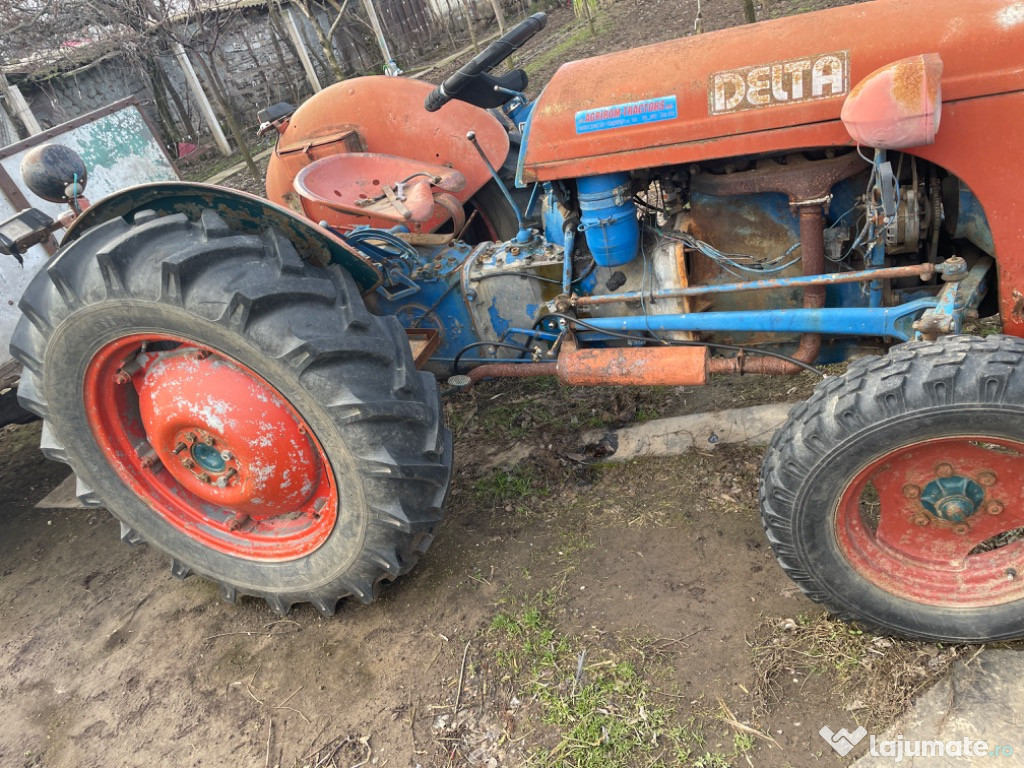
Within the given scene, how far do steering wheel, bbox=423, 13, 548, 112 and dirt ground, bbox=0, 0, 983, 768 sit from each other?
137cm

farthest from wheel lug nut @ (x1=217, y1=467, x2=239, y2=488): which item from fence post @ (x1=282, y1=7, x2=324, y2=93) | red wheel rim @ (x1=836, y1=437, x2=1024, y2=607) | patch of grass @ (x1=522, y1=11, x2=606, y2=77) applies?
fence post @ (x1=282, y1=7, x2=324, y2=93)

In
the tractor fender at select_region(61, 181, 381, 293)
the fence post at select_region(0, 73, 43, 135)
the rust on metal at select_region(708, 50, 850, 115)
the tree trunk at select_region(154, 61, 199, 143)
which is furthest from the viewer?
the tree trunk at select_region(154, 61, 199, 143)

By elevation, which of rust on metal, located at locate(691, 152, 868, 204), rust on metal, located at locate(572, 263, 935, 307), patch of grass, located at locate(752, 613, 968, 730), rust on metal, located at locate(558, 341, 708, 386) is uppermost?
rust on metal, located at locate(691, 152, 868, 204)

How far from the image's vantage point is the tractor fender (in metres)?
2.12

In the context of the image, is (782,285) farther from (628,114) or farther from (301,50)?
(301,50)

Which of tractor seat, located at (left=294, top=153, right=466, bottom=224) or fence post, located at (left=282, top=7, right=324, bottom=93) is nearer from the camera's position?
tractor seat, located at (left=294, top=153, right=466, bottom=224)

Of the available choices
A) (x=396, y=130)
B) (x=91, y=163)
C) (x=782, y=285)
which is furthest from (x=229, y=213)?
(x=91, y=163)

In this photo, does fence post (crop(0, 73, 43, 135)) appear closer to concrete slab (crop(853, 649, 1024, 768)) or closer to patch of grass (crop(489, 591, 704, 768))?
patch of grass (crop(489, 591, 704, 768))

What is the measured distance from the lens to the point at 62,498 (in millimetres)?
3422

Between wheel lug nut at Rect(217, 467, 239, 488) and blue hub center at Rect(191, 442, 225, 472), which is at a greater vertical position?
blue hub center at Rect(191, 442, 225, 472)

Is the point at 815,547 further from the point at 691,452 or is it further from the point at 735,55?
the point at 735,55

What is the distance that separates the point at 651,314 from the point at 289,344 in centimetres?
111

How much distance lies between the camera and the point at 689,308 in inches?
89.0

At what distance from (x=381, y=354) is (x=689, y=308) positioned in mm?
956
